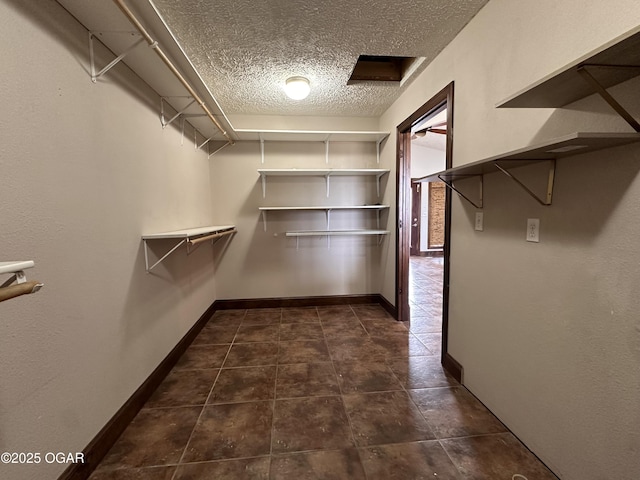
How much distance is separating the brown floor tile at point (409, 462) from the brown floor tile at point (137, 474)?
3.10 ft

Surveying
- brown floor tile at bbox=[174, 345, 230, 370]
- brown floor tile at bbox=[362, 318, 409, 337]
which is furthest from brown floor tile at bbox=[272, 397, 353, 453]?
brown floor tile at bbox=[362, 318, 409, 337]

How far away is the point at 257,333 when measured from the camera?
2715mm

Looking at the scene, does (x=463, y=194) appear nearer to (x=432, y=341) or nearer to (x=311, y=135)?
(x=432, y=341)

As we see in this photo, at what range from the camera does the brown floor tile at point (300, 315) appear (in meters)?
3.02

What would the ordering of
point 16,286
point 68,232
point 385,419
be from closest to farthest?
point 16,286
point 68,232
point 385,419

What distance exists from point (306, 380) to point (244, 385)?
1.47 feet

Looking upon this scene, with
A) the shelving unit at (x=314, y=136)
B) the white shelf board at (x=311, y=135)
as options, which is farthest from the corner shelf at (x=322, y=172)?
the white shelf board at (x=311, y=135)

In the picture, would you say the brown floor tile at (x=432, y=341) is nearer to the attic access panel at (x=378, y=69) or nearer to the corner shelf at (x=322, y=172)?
the corner shelf at (x=322, y=172)

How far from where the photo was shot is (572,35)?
1.05 m

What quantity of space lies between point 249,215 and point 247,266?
0.66 m

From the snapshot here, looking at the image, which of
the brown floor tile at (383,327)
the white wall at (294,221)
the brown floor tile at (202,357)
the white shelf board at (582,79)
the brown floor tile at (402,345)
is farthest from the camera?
the white wall at (294,221)

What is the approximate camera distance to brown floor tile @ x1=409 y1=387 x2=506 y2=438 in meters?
1.46

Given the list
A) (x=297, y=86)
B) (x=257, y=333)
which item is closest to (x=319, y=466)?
(x=257, y=333)

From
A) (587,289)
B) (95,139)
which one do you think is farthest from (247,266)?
(587,289)
